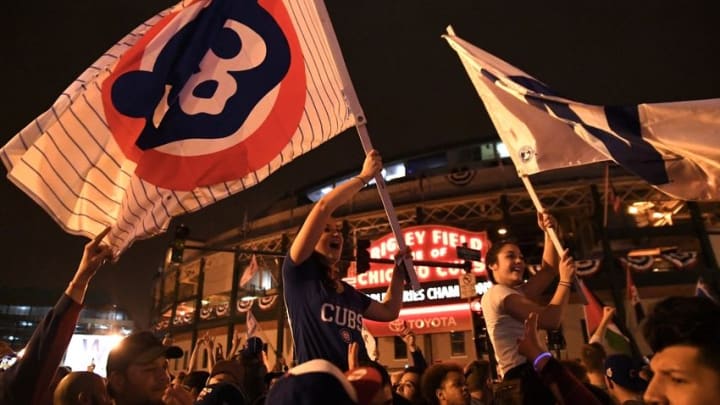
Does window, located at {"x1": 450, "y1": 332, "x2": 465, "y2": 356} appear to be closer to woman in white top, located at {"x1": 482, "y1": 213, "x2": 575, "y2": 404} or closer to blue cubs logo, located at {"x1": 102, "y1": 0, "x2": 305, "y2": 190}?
woman in white top, located at {"x1": 482, "y1": 213, "x2": 575, "y2": 404}

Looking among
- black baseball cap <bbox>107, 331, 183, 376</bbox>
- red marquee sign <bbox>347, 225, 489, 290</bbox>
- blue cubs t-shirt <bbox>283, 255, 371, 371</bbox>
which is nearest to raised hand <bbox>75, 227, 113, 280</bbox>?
black baseball cap <bbox>107, 331, 183, 376</bbox>

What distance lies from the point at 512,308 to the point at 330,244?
1474 mm

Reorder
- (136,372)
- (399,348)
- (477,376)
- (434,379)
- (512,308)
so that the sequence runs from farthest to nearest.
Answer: (399,348) → (477,376) → (434,379) → (512,308) → (136,372)

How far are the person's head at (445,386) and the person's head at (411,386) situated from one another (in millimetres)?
403

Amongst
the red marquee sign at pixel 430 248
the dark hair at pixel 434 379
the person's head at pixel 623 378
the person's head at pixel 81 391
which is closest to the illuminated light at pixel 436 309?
the red marquee sign at pixel 430 248

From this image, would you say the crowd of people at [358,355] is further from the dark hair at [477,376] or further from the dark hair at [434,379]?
the dark hair at [477,376]

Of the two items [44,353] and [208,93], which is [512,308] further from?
[208,93]

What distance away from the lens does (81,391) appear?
305 cm

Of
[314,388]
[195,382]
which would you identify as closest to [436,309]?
[195,382]

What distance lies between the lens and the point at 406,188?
25109 millimetres

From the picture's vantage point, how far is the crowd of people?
1767 millimetres

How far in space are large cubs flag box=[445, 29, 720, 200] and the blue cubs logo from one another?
2.02 meters

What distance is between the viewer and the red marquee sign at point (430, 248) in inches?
792

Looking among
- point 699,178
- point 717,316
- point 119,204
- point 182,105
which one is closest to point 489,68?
point 699,178
